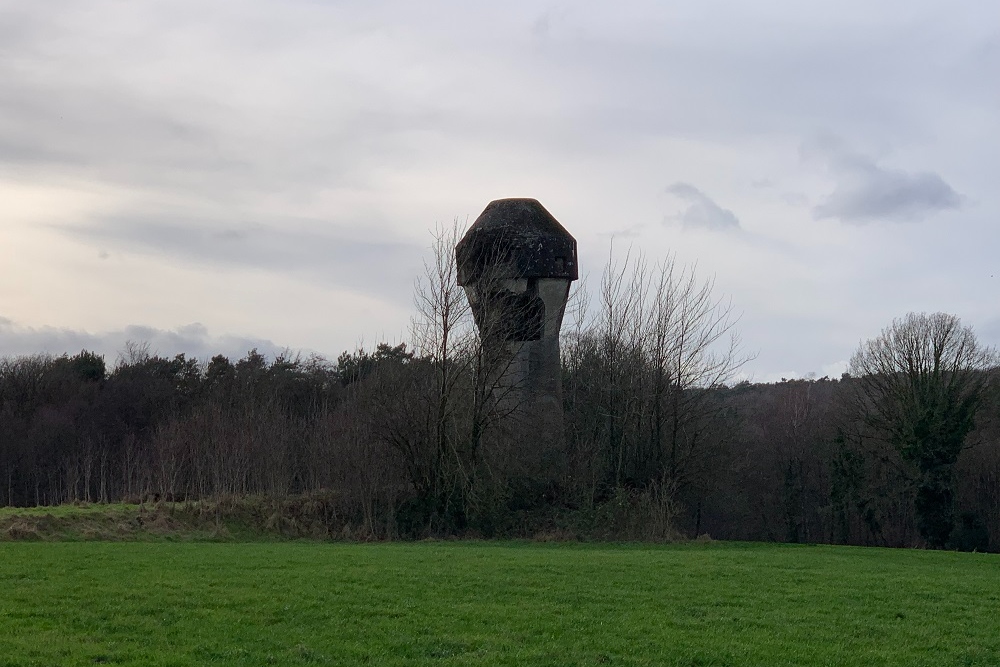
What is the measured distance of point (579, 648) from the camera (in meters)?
9.64

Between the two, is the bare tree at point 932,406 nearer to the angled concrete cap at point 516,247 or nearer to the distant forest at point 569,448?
the distant forest at point 569,448

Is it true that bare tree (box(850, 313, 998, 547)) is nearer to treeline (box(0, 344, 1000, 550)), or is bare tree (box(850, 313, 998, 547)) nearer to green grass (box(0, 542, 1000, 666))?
treeline (box(0, 344, 1000, 550))

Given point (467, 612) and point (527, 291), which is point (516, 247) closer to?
point (527, 291)

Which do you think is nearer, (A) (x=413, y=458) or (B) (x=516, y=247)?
(A) (x=413, y=458)

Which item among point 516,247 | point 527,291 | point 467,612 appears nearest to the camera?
point 467,612

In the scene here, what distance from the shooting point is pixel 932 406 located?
37.1 m

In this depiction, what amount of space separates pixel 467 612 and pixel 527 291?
19.5 metres

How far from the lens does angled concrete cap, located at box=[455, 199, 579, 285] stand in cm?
2973

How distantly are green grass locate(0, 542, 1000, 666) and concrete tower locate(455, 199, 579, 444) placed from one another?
13208mm

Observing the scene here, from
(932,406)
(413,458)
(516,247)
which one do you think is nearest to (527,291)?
(516,247)

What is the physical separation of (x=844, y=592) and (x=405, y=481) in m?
15.8

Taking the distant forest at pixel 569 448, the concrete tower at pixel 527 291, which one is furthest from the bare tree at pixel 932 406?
the concrete tower at pixel 527 291

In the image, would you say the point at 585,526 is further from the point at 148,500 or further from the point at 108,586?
the point at 108,586

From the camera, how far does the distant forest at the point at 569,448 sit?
27.3 meters
